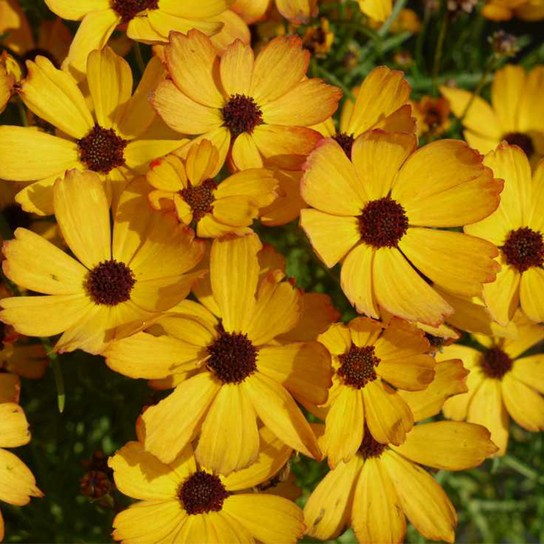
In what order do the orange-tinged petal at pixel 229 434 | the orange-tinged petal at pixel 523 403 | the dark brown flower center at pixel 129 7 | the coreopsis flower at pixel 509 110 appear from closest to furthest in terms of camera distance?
the orange-tinged petal at pixel 229 434
the dark brown flower center at pixel 129 7
the orange-tinged petal at pixel 523 403
the coreopsis flower at pixel 509 110

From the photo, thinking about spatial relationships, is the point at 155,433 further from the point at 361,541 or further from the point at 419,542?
the point at 419,542

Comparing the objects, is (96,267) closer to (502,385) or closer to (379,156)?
(379,156)

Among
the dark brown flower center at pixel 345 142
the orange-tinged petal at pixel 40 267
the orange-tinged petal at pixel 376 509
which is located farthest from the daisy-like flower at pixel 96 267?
the orange-tinged petal at pixel 376 509

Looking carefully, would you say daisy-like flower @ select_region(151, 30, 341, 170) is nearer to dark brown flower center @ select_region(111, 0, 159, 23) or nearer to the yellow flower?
dark brown flower center @ select_region(111, 0, 159, 23)

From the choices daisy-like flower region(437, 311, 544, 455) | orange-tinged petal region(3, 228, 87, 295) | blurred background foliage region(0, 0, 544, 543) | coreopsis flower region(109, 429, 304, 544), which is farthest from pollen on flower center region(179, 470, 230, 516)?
daisy-like flower region(437, 311, 544, 455)

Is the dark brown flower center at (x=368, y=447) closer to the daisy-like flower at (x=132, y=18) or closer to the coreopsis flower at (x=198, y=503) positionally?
the coreopsis flower at (x=198, y=503)

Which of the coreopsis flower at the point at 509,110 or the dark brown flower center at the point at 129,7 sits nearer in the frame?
the dark brown flower center at the point at 129,7
